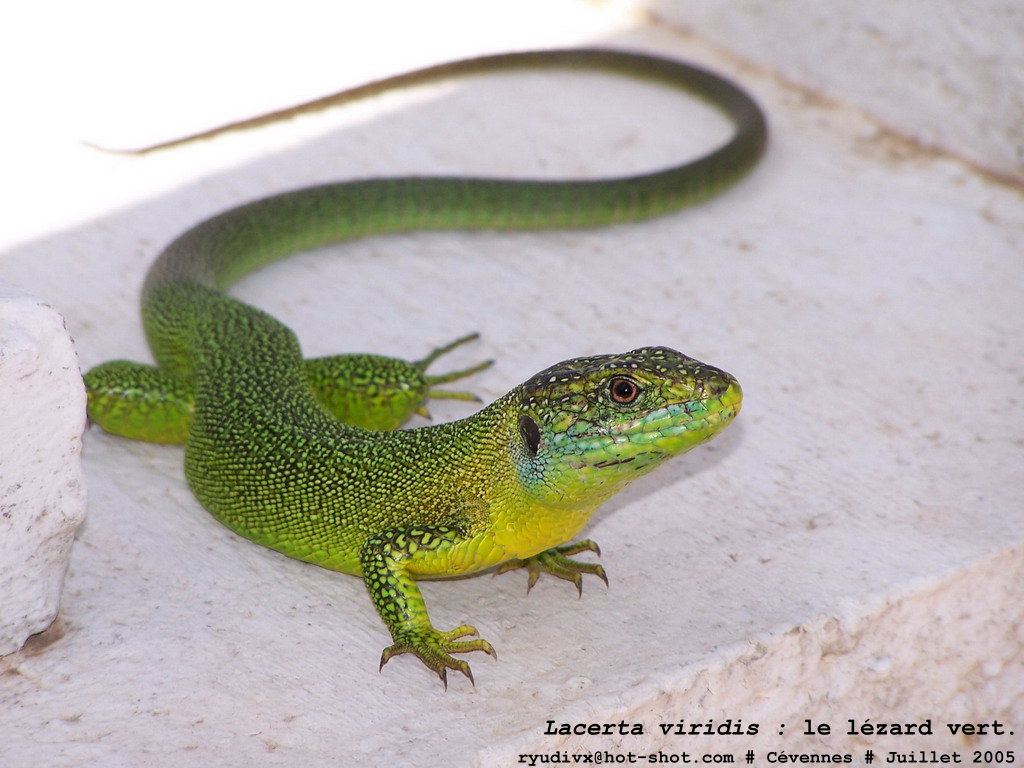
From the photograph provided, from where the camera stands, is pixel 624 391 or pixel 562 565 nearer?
pixel 624 391

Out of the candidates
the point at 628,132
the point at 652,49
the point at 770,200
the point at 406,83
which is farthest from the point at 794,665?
the point at 652,49

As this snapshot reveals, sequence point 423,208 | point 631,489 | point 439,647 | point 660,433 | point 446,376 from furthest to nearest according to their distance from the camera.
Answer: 1. point 423,208
2. point 446,376
3. point 631,489
4. point 439,647
5. point 660,433

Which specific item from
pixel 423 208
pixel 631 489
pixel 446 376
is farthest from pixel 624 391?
pixel 423 208

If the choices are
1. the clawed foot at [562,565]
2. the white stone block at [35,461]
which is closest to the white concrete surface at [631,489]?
the clawed foot at [562,565]

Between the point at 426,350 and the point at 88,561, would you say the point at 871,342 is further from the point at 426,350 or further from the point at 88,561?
the point at 88,561

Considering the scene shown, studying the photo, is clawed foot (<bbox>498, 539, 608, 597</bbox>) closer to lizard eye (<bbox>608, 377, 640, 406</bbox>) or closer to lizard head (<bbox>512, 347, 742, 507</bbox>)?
lizard head (<bbox>512, 347, 742, 507</bbox>)

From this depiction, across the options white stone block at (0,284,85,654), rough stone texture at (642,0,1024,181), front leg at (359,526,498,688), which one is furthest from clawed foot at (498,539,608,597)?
rough stone texture at (642,0,1024,181)

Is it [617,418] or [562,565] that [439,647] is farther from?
[617,418]
